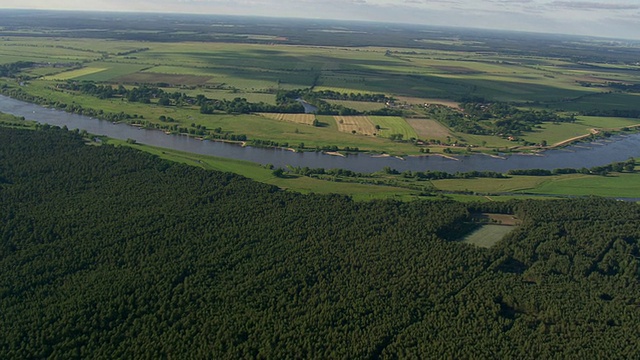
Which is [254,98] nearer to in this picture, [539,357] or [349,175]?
[349,175]

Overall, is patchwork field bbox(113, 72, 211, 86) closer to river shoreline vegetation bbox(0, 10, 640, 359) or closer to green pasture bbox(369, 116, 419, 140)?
river shoreline vegetation bbox(0, 10, 640, 359)

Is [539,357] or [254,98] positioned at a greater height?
[254,98]

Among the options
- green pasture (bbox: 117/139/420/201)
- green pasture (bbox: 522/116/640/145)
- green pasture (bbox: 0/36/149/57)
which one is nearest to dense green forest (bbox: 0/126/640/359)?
green pasture (bbox: 117/139/420/201)

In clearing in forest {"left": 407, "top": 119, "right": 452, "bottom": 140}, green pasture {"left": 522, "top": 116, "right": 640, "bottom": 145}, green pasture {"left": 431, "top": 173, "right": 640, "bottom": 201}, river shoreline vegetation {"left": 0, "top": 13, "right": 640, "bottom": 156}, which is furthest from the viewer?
green pasture {"left": 522, "top": 116, "right": 640, "bottom": 145}

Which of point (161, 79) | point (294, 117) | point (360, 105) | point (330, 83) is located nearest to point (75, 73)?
point (161, 79)

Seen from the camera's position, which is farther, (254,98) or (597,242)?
(254,98)

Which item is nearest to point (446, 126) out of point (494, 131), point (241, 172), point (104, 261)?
point (494, 131)

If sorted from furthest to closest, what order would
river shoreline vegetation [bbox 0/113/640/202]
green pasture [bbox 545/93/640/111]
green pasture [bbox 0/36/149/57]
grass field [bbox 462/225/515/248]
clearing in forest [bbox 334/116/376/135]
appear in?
green pasture [bbox 0/36/149/57] < green pasture [bbox 545/93/640/111] < clearing in forest [bbox 334/116/376/135] < river shoreline vegetation [bbox 0/113/640/202] < grass field [bbox 462/225/515/248]
